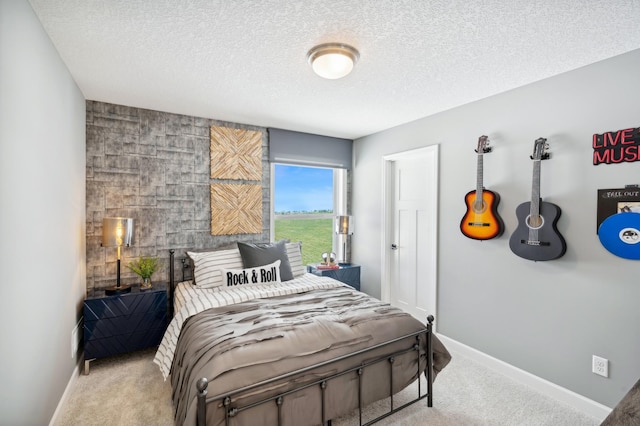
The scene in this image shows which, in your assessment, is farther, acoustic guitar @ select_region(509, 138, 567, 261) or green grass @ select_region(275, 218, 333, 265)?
green grass @ select_region(275, 218, 333, 265)

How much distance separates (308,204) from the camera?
437 centimetres

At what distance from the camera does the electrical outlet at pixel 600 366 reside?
207 cm

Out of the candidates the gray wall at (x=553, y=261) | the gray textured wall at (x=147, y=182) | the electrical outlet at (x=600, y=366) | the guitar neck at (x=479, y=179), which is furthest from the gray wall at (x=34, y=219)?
the electrical outlet at (x=600, y=366)

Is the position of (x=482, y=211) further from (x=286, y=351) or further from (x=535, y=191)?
(x=286, y=351)

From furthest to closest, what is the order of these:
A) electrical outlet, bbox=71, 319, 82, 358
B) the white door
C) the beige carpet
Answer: the white door < electrical outlet, bbox=71, 319, 82, 358 < the beige carpet

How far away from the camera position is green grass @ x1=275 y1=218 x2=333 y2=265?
13.9 ft

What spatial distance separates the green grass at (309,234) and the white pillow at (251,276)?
1176mm

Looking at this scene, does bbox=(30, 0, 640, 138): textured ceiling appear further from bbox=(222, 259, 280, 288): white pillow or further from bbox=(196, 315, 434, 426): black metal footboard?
bbox=(196, 315, 434, 426): black metal footboard

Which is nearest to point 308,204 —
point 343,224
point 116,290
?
point 343,224

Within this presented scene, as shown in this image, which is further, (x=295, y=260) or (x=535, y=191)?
(x=295, y=260)

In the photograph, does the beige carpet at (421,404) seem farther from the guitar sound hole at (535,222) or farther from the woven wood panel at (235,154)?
the woven wood panel at (235,154)

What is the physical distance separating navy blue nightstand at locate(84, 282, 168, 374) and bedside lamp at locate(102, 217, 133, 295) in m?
0.10

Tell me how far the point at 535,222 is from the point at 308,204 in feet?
8.87

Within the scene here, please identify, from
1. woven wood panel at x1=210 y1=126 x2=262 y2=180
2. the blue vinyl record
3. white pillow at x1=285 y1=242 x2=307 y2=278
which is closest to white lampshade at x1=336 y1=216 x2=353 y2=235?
white pillow at x1=285 y1=242 x2=307 y2=278
